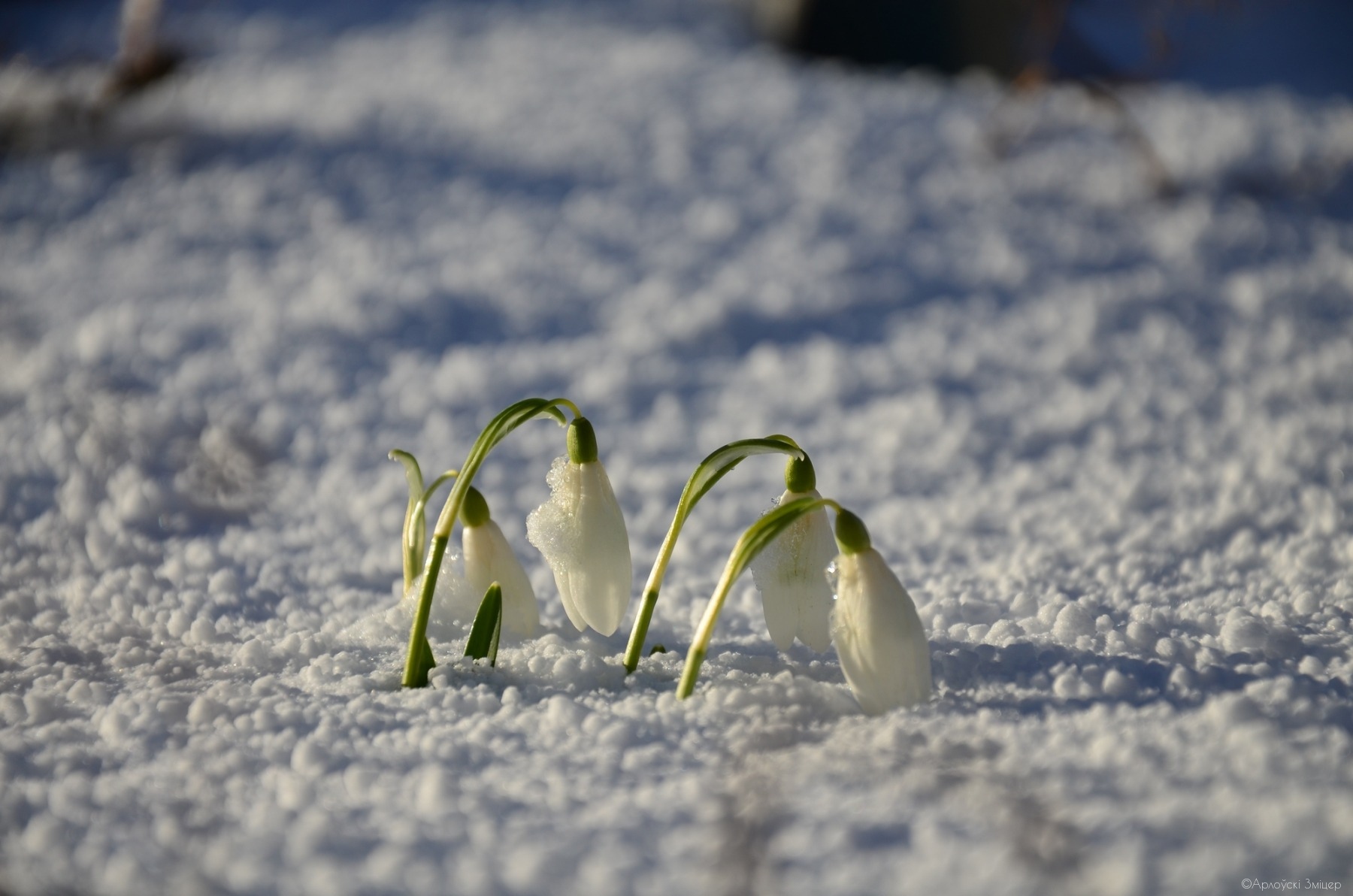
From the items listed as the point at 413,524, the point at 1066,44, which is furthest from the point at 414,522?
the point at 1066,44

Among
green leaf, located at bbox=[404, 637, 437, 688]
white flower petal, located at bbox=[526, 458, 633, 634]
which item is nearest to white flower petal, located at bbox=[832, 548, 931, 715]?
white flower petal, located at bbox=[526, 458, 633, 634]

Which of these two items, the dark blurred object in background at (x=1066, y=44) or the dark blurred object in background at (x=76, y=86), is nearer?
the dark blurred object in background at (x=76, y=86)

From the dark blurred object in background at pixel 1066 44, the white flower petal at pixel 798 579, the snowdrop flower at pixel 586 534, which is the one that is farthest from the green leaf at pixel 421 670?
the dark blurred object in background at pixel 1066 44

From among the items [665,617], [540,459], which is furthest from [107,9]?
[665,617]

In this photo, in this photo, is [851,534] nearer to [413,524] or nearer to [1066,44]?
[413,524]

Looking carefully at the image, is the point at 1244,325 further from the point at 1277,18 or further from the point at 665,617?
the point at 1277,18

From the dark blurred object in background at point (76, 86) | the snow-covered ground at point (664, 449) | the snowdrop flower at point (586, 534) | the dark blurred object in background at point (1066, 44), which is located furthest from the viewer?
the dark blurred object in background at point (1066, 44)

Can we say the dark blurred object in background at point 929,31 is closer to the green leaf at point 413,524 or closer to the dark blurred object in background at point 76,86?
the dark blurred object in background at point 76,86

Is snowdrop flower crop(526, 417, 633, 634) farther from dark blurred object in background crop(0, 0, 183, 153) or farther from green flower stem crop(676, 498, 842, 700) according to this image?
dark blurred object in background crop(0, 0, 183, 153)
